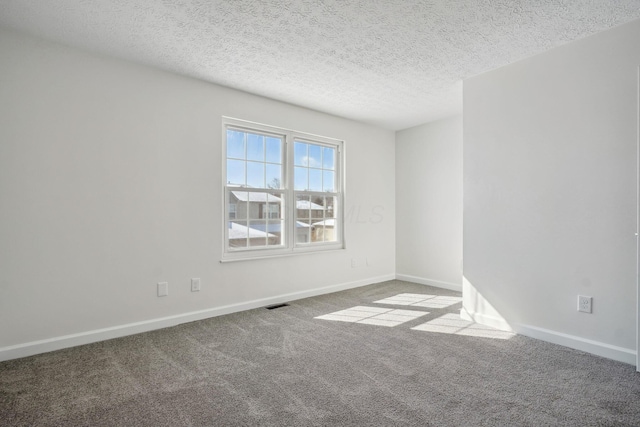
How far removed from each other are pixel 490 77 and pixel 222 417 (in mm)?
3611

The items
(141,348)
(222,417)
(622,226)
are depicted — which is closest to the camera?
(222,417)

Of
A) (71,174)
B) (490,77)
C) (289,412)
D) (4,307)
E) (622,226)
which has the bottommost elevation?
(289,412)

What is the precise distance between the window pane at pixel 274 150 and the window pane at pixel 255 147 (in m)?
0.10

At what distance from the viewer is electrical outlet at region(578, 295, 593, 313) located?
268 cm

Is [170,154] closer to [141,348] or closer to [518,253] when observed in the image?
[141,348]

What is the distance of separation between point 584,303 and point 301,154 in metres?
3.38

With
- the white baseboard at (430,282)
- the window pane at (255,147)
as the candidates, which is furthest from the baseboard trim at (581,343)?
the window pane at (255,147)

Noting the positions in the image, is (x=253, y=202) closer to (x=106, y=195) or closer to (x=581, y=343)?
(x=106, y=195)

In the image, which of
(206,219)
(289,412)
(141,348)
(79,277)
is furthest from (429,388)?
(79,277)

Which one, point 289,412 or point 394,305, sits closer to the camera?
point 289,412

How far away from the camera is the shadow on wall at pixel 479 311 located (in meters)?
3.25

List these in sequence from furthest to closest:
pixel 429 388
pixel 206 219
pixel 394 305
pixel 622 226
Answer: pixel 394 305 < pixel 206 219 < pixel 622 226 < pixel 429 388

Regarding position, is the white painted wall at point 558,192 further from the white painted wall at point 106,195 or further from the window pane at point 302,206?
the white painted wall at point 106,195

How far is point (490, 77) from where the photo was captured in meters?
3.31
